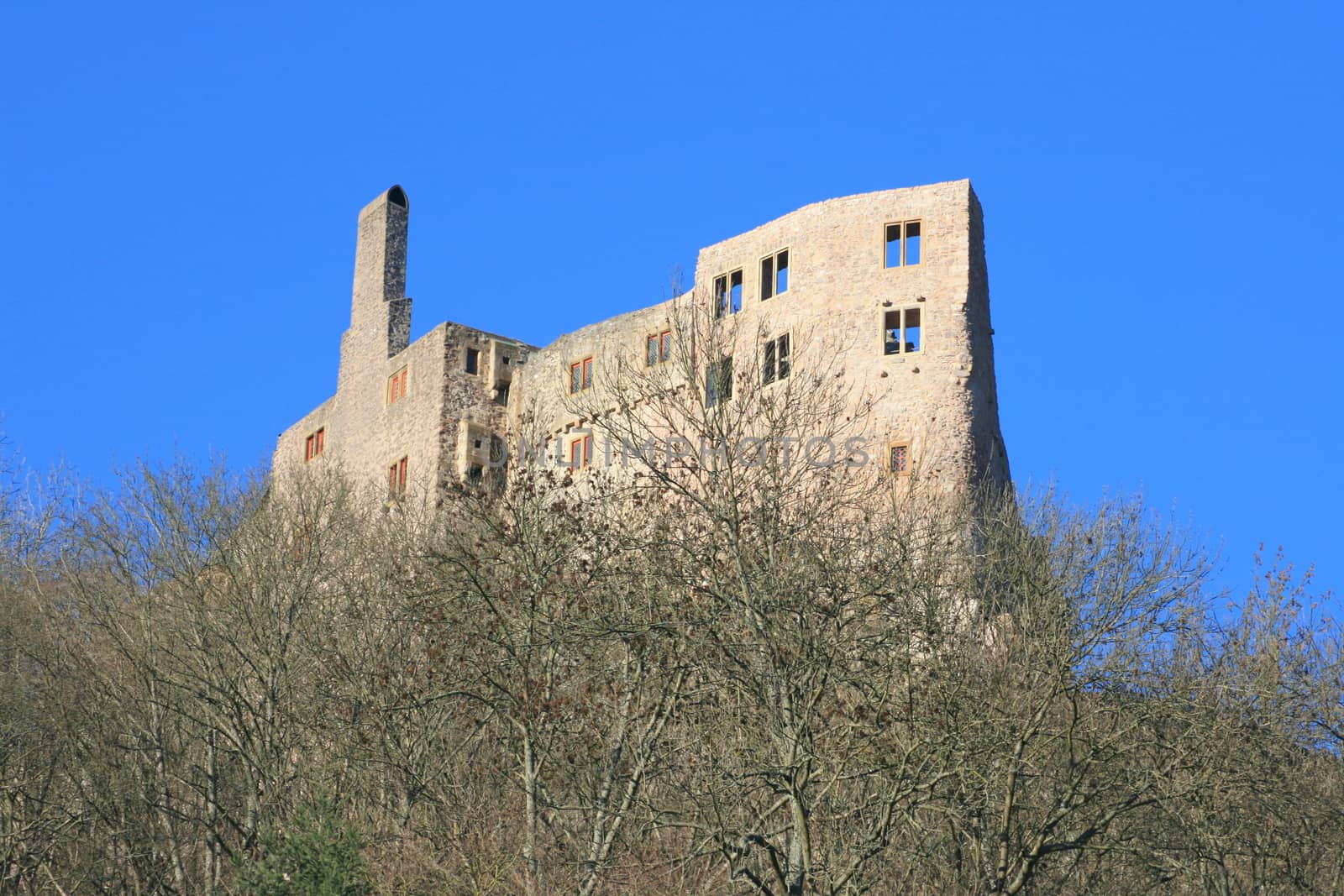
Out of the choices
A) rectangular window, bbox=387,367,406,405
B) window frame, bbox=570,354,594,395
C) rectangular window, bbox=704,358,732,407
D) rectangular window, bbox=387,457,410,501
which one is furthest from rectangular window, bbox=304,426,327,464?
rectangular window, bbox=704,358,732,407

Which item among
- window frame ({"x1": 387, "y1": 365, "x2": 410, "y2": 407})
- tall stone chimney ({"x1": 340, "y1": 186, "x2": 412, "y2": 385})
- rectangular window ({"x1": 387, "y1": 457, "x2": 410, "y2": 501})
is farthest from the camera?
tall stone chimney ({"x1": 340, "y1": 186, "x2": 412, "y2": 385})

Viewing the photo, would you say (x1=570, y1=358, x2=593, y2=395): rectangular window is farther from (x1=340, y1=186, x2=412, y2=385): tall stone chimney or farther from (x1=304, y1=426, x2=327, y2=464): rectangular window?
(x1=304, y1=426, x2=327, y2=464): rectangular window

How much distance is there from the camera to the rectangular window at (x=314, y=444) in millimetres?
53094

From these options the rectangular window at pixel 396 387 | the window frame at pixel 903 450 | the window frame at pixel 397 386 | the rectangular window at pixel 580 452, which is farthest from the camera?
the rectangular window at pixel 396 387

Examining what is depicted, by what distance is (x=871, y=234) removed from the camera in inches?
1485

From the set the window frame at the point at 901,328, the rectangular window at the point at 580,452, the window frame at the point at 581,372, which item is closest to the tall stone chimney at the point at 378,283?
the window frame at the point at 581,372

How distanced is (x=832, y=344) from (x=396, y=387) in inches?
667

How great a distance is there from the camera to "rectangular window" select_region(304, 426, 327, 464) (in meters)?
53.1

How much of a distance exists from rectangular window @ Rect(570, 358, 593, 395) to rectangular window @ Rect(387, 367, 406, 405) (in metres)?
6.48

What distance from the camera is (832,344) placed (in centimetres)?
3634

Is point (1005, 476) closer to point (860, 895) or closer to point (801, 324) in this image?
point (801, 324)

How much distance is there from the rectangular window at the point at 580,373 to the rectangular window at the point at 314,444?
1158cm

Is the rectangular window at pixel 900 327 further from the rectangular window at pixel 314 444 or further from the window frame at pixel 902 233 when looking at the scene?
the rectangular window at pixel 314 444

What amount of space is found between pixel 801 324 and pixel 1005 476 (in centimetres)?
534
